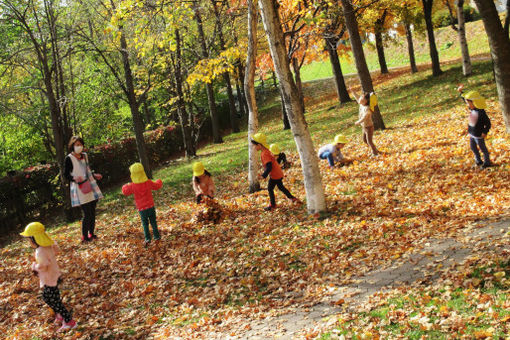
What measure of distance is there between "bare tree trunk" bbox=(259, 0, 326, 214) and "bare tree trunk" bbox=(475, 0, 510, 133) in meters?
4.95

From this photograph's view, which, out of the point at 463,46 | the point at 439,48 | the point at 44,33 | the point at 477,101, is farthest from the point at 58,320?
the point at 439,48

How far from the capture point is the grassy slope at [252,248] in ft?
20.3

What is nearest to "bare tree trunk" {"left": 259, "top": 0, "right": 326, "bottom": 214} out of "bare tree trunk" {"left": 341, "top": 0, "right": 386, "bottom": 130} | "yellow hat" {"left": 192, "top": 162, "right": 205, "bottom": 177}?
"yellow hat" {"left": 192, "top": 162, "right": 205, "bottom": 177}

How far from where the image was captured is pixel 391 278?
17.8 ft

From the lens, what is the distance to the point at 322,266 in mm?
6465

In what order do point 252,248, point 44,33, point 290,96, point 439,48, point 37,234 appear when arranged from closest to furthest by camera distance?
point 37,234 < point 252,248 < point 290,96 < point 44,33 < point 439,48

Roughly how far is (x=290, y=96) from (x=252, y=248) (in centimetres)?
306

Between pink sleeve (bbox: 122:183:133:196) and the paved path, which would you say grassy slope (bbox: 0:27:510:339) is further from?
pink sleeve (bbox: 122:183:133:196)

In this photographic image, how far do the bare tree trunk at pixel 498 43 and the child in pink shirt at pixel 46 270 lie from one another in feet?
32.9

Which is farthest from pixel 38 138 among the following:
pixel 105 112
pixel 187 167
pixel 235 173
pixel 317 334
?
pixel 317 334

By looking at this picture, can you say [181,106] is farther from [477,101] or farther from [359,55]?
[477,101]

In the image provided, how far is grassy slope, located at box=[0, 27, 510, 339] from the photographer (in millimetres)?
6188

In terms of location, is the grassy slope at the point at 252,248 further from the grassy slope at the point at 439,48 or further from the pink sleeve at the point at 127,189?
the grassy slope at the point at 439,48

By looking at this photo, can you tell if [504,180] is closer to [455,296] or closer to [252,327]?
[455,296]
